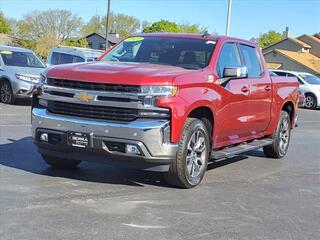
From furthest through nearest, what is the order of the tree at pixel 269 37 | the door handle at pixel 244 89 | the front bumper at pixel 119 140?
the tree at pixel 269 37 < the door handle at pixel 244 89 < the front bumper at pixel 119 140

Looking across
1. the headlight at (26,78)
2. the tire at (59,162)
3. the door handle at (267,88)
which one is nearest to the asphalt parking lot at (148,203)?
the tire at (59,162)

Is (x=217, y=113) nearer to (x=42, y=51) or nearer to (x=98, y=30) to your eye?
(x=42, y=51)

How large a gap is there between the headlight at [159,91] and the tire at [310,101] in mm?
20690

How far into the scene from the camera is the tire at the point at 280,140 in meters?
9.64

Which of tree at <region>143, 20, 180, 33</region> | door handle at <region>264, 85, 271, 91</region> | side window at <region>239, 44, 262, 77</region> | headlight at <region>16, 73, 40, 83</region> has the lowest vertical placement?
headlight at <region>16, 73, 40, 83</region>

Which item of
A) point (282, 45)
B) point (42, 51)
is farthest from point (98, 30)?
point (282, 45)

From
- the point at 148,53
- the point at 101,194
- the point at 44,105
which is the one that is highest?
the point at 148,53

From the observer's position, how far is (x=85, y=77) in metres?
6.30

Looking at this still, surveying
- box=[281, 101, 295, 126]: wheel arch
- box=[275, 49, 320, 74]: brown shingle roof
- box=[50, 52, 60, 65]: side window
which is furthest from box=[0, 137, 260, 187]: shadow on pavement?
box=[275, 49, 320, 74]: brown shingle roof

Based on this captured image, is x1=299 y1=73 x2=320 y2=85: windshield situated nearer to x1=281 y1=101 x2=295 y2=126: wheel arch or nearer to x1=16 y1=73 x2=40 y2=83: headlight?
x1=16 y1=73 x2=40 y2=83: headlight

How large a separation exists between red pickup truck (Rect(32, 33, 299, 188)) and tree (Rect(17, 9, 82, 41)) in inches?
3315

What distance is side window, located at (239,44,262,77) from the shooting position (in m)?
8.47

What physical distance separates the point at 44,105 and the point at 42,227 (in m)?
2.22

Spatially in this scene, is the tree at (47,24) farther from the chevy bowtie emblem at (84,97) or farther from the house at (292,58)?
the chevy bowtie emblem at (84,97)
